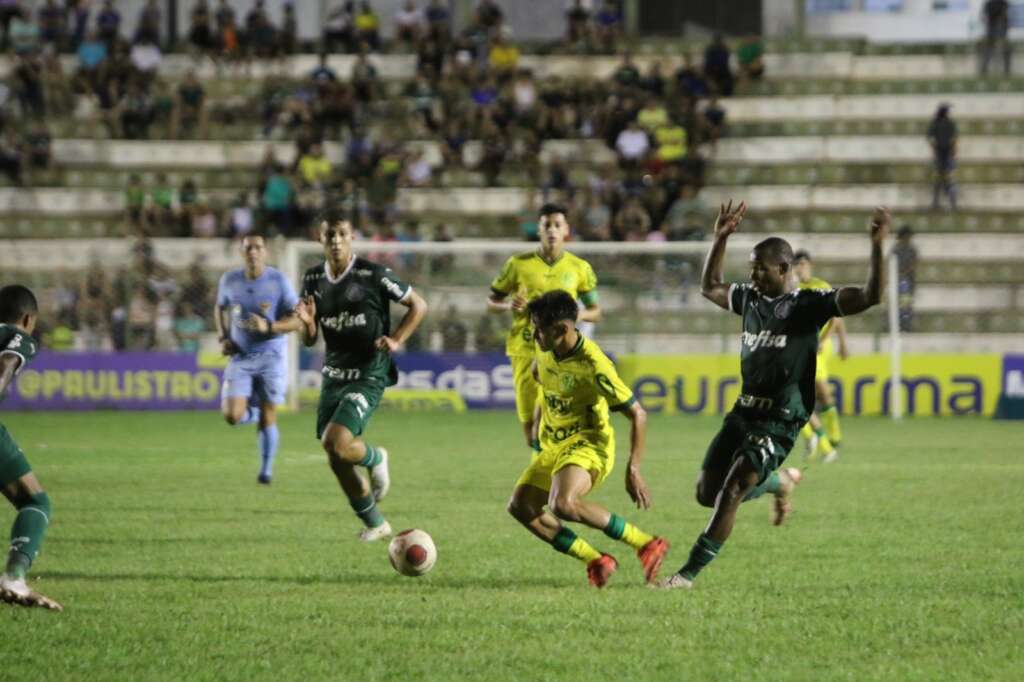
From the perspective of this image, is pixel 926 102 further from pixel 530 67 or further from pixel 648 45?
pixel 530 67

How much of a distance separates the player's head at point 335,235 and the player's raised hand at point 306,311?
40 centimetres

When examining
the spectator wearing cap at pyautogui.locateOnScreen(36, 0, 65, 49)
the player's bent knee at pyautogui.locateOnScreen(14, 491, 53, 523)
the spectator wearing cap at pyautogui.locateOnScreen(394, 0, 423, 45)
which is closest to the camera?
the player's bent knee at pyautogui.locateOnScreen(14, 491, 53, 523)

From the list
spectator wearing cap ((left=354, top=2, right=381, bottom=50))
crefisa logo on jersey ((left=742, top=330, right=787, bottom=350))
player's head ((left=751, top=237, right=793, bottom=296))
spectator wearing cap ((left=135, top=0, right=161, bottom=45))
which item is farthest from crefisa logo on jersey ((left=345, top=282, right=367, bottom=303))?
spectator wearing cap ((left=135, top=0, right=161, bottom=45))

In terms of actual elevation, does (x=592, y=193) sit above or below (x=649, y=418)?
above

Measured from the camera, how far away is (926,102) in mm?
34094

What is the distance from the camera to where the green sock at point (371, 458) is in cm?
1136

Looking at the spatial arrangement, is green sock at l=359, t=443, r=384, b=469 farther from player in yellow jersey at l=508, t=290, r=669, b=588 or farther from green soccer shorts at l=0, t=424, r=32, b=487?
green soccer shorts at l=0, t=424, r=32, b=487

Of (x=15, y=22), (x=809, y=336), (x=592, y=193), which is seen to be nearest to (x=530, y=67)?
(x=592, y=193)

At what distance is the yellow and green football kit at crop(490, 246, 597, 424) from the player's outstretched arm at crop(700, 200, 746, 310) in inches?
173

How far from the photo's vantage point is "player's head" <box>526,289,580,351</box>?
887 cm

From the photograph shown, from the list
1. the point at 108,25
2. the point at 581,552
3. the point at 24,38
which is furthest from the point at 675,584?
the point at 24,38

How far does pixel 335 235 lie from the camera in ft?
36.6

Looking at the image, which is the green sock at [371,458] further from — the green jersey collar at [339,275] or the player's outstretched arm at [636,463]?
the player's outstretched arm at [636,463]

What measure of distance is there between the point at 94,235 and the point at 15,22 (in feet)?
19.7
